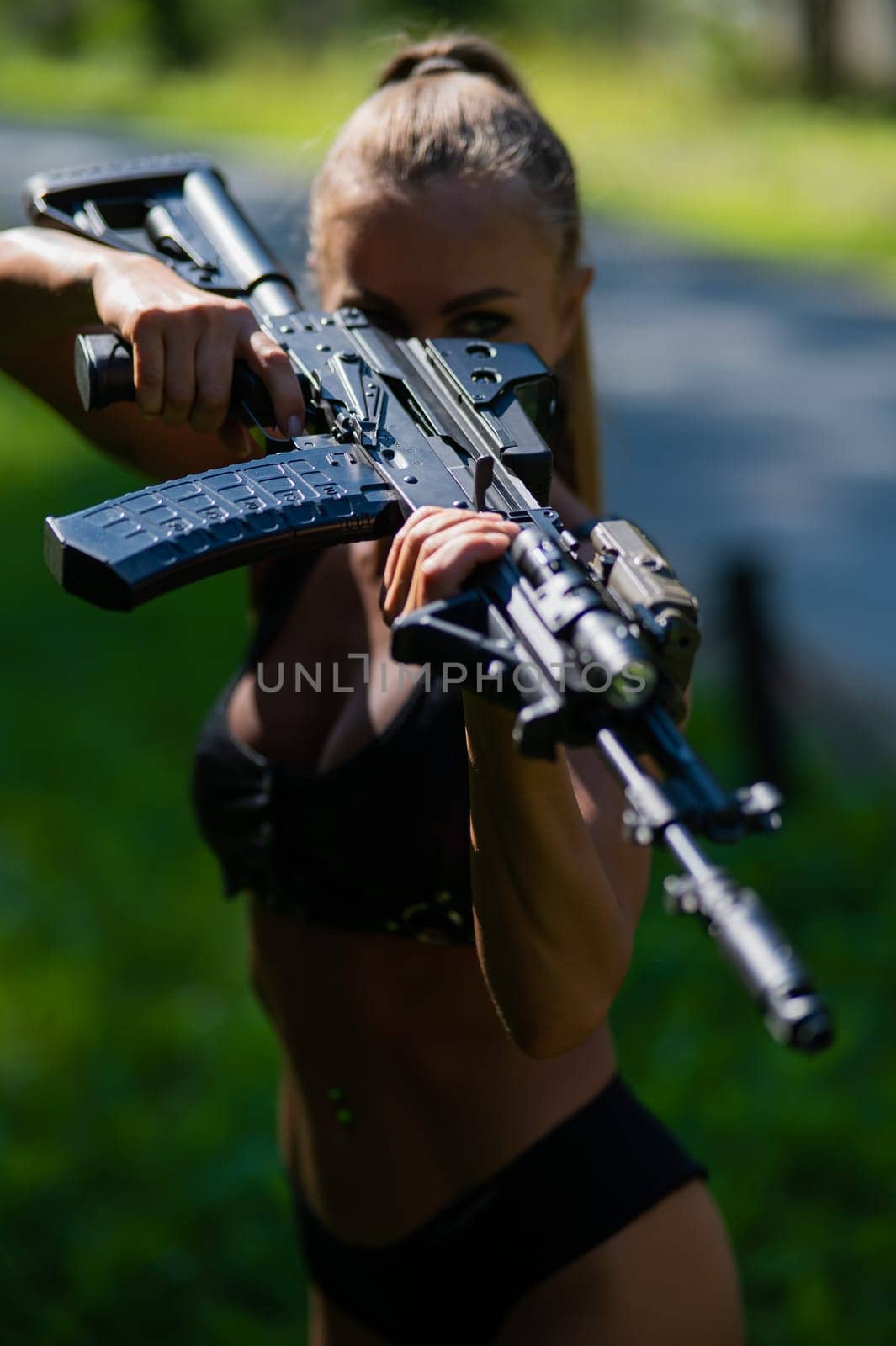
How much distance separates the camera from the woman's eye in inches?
82.9

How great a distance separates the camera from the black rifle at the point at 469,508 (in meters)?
1.33

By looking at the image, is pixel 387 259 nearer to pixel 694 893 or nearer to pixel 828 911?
pixel 694 893

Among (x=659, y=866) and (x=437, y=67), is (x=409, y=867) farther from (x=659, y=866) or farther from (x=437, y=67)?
(x=659, y=866)

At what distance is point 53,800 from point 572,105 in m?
15.1

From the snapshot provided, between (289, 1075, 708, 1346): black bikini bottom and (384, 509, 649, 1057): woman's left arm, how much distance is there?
39 centimetres

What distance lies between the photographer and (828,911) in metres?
4.62

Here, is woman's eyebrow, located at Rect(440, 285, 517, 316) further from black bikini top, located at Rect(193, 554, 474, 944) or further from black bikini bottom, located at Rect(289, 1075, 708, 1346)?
black bikini bottom, located at Rect(289, 1075, 708, 1346)

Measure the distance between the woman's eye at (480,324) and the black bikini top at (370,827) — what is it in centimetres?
46

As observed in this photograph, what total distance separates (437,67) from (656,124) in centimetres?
1636

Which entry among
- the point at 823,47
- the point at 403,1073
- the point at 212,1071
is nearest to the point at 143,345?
the point at 403,1073

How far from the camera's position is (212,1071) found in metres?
4.15

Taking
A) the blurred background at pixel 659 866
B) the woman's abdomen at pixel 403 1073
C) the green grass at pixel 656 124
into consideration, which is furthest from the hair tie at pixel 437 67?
the green grass at pixel 656 124

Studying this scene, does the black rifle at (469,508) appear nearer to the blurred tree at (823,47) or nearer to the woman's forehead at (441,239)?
the woman's forehead at (441,239)

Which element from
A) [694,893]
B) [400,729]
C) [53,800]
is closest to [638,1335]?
[400,729]
